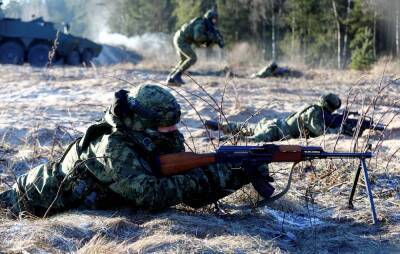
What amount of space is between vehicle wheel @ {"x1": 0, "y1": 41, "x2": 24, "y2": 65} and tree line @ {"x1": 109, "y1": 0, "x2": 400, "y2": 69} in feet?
36.6

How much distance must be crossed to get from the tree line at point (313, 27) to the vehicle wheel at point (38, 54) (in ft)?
34.2

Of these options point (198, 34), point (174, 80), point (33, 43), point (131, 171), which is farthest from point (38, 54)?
point (131, 171)

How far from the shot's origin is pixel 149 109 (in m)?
3.31

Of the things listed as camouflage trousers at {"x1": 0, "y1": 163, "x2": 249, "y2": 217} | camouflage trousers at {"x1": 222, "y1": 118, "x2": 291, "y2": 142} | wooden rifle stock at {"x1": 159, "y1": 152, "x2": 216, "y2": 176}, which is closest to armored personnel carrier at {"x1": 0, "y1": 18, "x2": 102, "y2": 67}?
camouflage trousers at {"x1": 222, "y1": 118, "x2": 291, "y2": 142}

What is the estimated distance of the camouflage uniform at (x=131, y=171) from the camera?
3.26 metres

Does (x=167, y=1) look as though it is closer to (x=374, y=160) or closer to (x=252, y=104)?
(x=252, y=104)

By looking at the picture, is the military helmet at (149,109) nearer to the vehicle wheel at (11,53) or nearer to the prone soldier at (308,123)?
the prone soldier at (308,123)

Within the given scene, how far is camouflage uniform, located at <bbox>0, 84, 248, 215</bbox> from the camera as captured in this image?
3.26 m

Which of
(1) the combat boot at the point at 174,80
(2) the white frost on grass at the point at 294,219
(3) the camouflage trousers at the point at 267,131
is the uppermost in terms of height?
(1) the combat boot at the point at 174,80

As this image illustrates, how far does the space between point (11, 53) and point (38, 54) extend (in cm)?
90

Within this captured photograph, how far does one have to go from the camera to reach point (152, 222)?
3211 mm

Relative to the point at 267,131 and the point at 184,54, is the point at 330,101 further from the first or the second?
the point at 184,54

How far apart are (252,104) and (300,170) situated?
5591 millimetres

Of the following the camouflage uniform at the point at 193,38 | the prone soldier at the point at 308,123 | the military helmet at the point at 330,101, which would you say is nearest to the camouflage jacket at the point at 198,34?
the camouflage uniform at the point at 193,38
